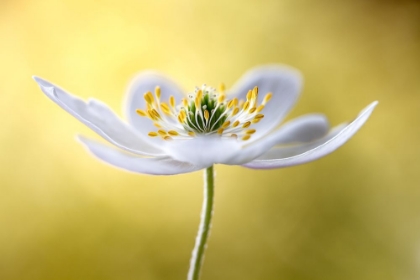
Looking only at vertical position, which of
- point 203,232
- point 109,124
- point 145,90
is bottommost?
point 203,232

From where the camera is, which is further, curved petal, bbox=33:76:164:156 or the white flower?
curved petal, bbox=33:76:164:156

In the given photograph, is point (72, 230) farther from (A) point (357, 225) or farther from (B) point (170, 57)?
(A) point (357, 225)

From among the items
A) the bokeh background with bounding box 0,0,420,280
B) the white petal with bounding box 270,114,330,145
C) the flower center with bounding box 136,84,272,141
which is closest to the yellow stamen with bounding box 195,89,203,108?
→ the flower center with bounding box 136,84,272,141

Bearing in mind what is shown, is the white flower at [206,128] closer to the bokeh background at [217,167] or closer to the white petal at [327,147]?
the white petal at [327,147]

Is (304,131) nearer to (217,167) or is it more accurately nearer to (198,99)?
(198,99)

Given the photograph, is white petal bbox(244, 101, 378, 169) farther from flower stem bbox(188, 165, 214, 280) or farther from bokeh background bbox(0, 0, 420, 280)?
bokeh background bbox(0, 0, 420, 280)

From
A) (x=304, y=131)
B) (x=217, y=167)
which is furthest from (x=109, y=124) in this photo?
(x=217, y=167)
